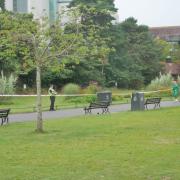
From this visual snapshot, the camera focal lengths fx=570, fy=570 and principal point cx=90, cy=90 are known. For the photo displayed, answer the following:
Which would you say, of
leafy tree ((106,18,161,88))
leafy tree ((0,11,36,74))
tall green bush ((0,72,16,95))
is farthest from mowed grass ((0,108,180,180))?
leafy tree ((106,18,161,88))

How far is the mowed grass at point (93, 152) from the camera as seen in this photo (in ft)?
34.2

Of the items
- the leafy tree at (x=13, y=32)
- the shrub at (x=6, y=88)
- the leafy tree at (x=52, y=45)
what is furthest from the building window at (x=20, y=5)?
the leafy tree at (x=52, y=45)

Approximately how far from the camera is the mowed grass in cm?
1044

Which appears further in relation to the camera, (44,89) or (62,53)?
(44,89)

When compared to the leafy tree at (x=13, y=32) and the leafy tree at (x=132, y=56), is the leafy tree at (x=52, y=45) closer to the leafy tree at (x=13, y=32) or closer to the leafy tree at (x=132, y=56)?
the leafy tree at (x=13, y=32)

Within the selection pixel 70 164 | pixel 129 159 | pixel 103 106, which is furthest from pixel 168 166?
pixel 103 106

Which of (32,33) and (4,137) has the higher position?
(32,33)

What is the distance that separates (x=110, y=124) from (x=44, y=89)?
39019 millimetres

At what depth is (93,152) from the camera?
13.2m

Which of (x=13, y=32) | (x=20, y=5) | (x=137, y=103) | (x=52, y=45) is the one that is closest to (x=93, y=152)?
(x=52, y=45)

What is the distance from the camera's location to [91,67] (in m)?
62.1

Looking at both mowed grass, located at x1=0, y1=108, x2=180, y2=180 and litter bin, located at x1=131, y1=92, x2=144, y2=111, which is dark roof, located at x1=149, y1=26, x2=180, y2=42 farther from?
mowed grass, located at x1=0, y1=108, x2=180, y2=180

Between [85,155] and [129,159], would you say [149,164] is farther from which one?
[85,155]

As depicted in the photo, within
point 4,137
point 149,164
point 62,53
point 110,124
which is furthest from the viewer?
point 110,124
